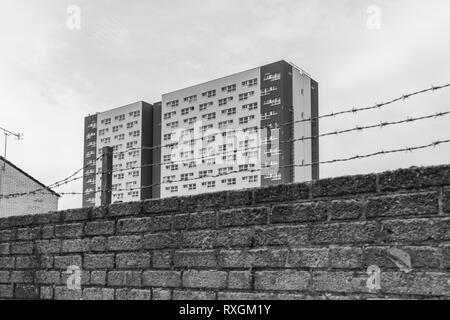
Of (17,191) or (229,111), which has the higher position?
(229,111)

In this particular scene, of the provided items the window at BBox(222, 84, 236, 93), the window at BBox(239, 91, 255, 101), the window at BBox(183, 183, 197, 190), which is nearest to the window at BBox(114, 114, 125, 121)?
the window at BBox(183, 183, 197, 190)

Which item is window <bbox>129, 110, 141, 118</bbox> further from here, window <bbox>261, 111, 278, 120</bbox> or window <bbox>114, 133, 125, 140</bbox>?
window <bbox>261, 111, 278, 120</bbox>

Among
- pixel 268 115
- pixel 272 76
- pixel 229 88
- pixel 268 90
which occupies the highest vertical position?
pixel 229 88

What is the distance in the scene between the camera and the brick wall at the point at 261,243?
394 cm

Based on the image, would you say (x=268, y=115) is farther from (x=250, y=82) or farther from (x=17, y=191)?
(x=17, y=191)

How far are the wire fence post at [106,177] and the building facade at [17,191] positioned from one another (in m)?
20.5

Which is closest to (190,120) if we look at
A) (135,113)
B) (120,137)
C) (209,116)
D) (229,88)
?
(209,116)

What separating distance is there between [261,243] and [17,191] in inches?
993

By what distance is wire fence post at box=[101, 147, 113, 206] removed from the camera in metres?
6.26

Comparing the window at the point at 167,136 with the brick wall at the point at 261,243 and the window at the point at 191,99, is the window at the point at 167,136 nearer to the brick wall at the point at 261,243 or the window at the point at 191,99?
the window at the point at 191,99

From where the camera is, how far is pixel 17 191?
27.6 metres
